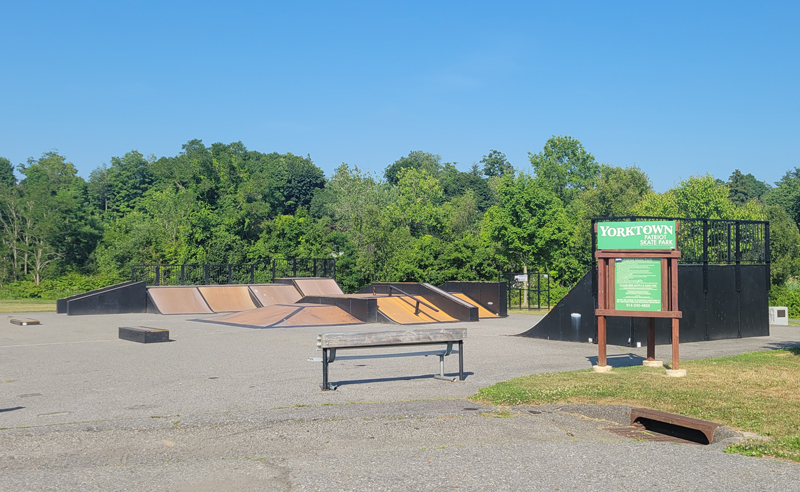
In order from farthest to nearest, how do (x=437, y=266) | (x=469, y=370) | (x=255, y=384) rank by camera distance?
(x=437, y=266) → (x=469, y=370) → (x=255, y=384)

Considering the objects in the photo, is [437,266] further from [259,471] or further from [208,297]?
[259,471]

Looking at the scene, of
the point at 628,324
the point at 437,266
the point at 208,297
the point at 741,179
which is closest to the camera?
the point at 628,324

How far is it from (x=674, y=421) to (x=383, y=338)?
423 cm

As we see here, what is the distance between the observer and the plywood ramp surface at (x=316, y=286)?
34.3m

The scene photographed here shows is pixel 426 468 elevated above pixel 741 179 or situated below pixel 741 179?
below

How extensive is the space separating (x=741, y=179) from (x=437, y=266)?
84311 mm

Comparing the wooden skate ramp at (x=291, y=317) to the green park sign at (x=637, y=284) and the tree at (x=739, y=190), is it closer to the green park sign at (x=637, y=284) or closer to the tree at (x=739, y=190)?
the green park sign at (x=637, y=284)

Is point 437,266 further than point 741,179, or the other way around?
point 741,179

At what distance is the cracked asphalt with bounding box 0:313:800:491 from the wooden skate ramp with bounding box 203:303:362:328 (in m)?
9.89

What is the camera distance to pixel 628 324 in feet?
52.3

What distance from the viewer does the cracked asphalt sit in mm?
5109

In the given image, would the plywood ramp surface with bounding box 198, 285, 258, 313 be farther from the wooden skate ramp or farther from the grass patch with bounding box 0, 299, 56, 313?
the grass patch with bounding box 0, 299, 56, 313

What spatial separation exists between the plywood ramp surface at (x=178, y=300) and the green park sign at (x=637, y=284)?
74.5 feet

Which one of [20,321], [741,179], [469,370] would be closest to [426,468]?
[469,370]
